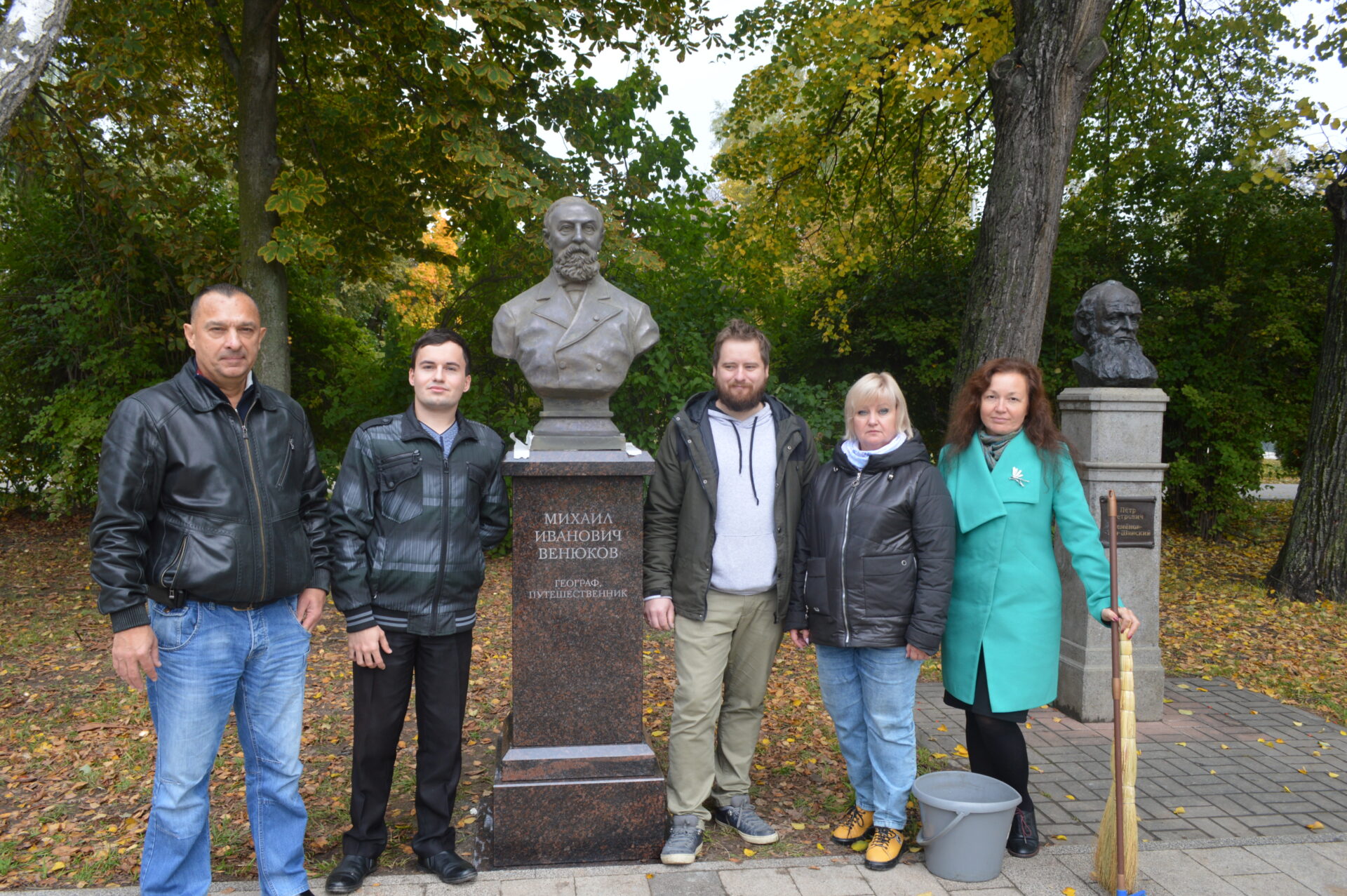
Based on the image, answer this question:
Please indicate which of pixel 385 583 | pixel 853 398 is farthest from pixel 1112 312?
pixel 385 583

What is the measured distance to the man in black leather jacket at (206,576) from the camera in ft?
8.70

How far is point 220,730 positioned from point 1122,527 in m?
4.73

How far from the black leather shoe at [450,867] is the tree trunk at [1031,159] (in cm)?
504

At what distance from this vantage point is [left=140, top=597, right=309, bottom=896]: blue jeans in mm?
2762

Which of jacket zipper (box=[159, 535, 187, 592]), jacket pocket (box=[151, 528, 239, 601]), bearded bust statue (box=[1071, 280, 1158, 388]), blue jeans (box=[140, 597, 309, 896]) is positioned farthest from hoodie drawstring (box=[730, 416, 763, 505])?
bearded bust statue (box=[1071, 280, 1158, 388])

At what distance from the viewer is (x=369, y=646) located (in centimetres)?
323

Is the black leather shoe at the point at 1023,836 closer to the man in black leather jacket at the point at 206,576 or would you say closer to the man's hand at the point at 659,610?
the man's hand at the point at 659,610

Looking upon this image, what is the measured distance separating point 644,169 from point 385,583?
282 inches

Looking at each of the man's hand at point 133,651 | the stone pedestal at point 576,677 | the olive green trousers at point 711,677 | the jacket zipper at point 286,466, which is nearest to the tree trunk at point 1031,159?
the olive green trousers at point 711,677

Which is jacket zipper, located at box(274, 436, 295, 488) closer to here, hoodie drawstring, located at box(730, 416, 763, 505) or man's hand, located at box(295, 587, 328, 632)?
man's hand, located at box(295, 587, 328, 632)

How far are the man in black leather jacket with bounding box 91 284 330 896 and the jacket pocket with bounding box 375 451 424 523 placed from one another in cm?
32

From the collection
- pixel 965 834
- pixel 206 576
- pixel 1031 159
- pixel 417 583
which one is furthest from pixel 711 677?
pixel 1031 159

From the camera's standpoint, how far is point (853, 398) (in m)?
3.52

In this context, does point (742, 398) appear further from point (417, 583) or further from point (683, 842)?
point (683, 842)
